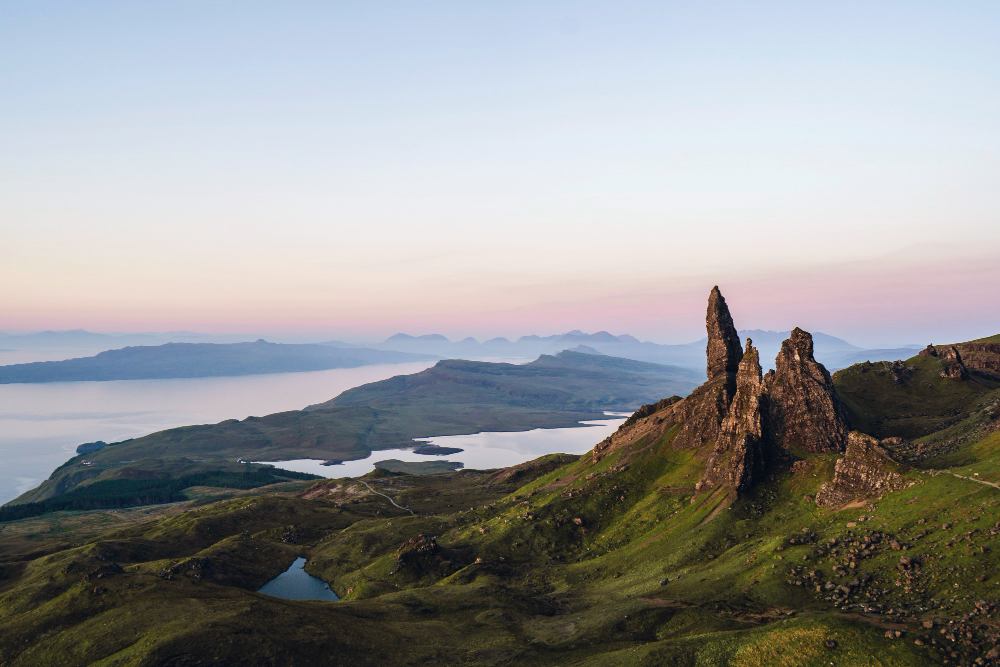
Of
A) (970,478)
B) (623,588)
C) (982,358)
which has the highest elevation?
(982,358)

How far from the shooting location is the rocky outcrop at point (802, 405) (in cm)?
11344

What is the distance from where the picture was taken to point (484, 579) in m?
106

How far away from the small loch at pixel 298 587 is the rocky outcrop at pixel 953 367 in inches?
6521

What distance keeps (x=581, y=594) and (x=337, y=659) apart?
4253cm

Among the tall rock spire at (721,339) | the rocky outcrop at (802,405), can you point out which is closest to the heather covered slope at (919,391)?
the rocky outcrop at (802,405)

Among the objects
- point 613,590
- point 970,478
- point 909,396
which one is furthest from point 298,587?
point 909,396

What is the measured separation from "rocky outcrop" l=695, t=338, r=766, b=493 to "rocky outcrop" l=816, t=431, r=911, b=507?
14093mm

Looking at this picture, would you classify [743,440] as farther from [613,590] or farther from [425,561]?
[425,561]

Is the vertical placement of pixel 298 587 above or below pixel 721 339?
below

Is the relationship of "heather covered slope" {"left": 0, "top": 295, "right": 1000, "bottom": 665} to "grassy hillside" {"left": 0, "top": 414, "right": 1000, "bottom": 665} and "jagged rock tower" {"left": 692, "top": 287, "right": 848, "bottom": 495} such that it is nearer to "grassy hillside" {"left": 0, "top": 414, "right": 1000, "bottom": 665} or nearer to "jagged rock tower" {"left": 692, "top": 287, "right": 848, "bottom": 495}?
"grassy hillside" {"left": 0, "top": 414, "right": 1000, "bottom": 665}

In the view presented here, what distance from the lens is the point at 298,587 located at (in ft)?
431

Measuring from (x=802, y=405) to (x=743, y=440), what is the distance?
18.9 m

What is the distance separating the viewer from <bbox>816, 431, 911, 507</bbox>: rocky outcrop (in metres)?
84.3

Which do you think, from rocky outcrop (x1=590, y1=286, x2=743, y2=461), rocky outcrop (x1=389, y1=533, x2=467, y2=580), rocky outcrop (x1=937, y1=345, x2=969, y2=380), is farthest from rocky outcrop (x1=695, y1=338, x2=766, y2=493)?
rocky outcrop (x1=937, y1=345, x2=969, y2=380)
